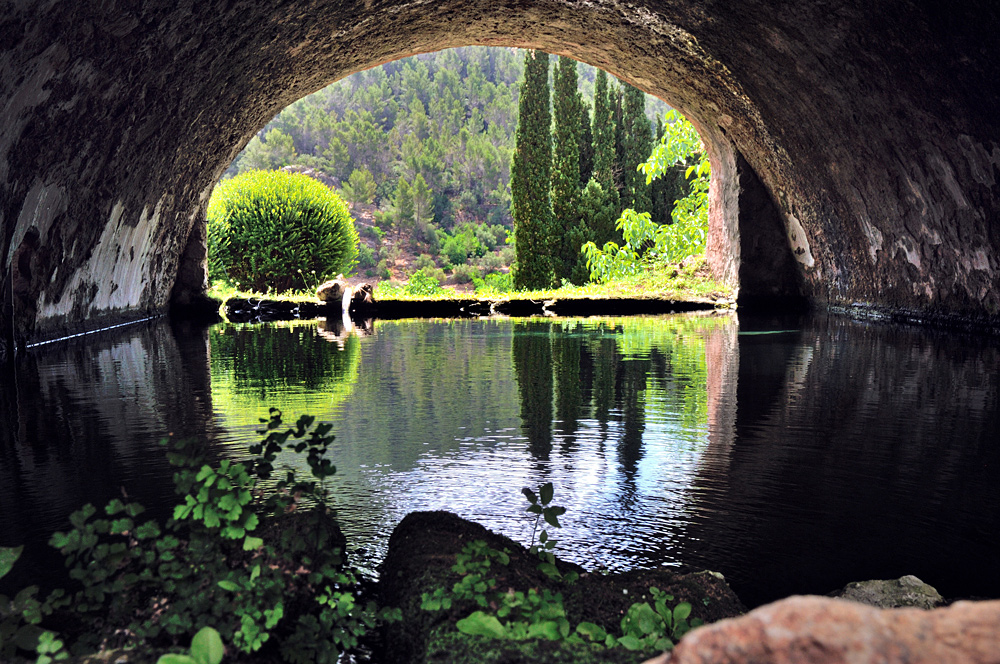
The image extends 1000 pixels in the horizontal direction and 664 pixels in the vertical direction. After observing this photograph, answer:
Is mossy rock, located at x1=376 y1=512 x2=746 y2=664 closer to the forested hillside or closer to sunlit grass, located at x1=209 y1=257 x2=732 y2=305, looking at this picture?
sunlit grass, located at x1=209 y1=257 x2=732 y2=305

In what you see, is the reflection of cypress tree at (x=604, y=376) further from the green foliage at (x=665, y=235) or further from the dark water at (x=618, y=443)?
the green foliage at (x=665, y=235)

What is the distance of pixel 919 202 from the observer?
26.1ft

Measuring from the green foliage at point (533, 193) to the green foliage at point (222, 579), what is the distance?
21.3m

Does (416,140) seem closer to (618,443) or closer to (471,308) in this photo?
(471,308)

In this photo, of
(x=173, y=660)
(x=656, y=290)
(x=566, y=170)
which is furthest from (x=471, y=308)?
(x=566, y=170)

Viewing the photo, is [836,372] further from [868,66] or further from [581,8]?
[581,8]

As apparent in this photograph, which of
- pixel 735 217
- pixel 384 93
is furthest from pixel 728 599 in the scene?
pixel 384 93

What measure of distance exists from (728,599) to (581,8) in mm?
8171

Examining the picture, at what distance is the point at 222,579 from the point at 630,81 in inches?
449

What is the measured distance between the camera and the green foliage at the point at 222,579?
5.55 ft

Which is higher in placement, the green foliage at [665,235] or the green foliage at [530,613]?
the green foliage at [665,235]

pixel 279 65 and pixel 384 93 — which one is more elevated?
pixel 384 93

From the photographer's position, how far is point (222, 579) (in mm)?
1804

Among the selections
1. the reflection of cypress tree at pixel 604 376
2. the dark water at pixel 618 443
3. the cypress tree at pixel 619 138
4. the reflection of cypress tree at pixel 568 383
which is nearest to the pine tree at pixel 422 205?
the cypress tree at pixel 619 138
